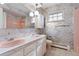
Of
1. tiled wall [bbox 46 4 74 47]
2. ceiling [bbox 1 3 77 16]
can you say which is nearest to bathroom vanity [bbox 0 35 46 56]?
tiled wall [bbox 46 4 74 47]

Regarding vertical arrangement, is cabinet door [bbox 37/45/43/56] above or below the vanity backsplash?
below

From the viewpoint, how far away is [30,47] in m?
1.47

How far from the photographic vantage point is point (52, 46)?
1519 mm

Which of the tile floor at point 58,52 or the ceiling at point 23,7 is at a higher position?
the ceiling at point 23,7

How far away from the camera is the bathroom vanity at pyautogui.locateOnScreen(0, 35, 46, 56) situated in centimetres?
127

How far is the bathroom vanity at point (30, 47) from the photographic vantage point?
1.27m

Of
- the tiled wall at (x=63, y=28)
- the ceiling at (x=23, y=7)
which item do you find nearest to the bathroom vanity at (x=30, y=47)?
the tiled wall at (x=63, y=28)

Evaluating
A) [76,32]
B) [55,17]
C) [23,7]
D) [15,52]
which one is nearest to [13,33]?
[15,52]

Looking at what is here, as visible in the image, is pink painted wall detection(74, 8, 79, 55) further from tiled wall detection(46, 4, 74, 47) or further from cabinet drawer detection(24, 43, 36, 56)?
cabinet drawer detection(24, 43, 36, 56)

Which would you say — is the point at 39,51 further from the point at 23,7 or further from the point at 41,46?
the point at 23,7

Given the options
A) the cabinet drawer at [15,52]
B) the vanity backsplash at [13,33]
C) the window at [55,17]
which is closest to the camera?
the cabinet drawer at [15,52]

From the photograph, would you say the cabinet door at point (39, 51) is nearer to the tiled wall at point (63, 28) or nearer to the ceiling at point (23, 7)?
the tiled wall at point (63, 28)

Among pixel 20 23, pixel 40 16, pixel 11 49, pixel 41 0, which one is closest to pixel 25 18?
pixel 20 23

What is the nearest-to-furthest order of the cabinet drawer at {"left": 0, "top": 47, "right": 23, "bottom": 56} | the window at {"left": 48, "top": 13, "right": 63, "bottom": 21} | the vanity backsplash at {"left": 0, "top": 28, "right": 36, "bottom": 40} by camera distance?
the cabinet drawer at {"left": 0, "top": 47, "right": 23, "bottom": 56}
the vanity backsplash at {"left": 0, "top": 28, "right": 36, "bottom": 40}
the window at {"left": 48, "top": 13, "right": 63, "bottom": 21}
